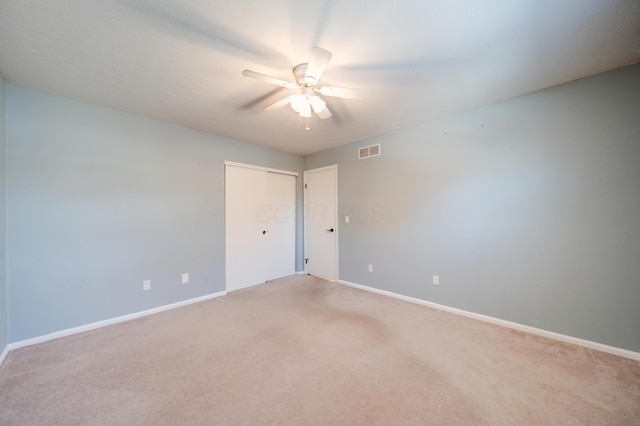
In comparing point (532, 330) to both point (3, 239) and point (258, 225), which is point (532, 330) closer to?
point (258, 225)

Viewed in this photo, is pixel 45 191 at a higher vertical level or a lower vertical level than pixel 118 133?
lower

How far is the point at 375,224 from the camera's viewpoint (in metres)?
3.61

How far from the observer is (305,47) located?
1.68 metres

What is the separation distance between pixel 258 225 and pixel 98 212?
2.07 metres

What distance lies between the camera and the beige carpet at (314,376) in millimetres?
1420

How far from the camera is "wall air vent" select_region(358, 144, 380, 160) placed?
3574 millimetres

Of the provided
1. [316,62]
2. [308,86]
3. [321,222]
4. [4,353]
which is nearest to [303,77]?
[308,86]

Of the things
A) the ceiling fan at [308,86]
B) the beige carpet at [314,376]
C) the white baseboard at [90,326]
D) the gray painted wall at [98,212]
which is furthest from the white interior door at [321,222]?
the ceiling fan at [308,86]

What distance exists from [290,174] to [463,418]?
4049 mm

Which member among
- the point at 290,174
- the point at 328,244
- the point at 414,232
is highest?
the point at 290,174

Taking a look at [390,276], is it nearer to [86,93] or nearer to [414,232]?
[414,232]

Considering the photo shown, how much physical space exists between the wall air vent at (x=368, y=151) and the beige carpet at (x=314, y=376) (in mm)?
2403

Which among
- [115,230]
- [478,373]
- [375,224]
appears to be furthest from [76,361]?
[375,224]

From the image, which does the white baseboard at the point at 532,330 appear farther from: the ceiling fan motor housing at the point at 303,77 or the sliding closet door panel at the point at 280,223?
the ceiling fan motor housing at the point at 303,77
